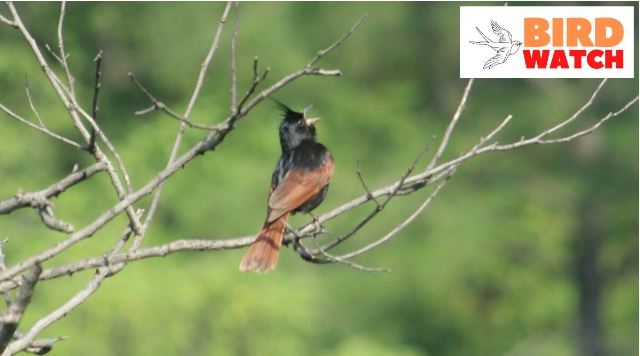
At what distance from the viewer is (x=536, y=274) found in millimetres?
25641

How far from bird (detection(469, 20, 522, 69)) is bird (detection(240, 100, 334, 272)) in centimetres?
370

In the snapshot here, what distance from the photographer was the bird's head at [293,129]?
7.53m

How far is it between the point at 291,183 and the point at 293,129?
59cm

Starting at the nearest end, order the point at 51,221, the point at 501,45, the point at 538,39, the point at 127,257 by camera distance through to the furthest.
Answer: the point at 51,221
the point at 127,257
the point at 501,45
the point at 538,39

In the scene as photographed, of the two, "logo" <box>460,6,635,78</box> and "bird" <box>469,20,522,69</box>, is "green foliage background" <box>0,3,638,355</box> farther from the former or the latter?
"bird" <box>469,20,522,69</box>

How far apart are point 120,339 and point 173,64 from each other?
8270mm

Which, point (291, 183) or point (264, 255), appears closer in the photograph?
point (264, 255)

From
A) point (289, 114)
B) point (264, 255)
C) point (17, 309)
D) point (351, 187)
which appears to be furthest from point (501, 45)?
point (351, 187)

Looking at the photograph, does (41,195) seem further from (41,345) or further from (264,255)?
(264,255)

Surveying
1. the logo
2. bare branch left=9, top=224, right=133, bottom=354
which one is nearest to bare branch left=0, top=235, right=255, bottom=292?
bare branch left=9, top=224, right=133, bottom=354

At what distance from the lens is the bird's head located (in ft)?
24.7

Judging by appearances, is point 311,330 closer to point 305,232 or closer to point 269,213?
point 269,213

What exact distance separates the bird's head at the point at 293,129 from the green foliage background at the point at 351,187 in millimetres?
11220

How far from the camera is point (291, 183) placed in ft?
23.0
